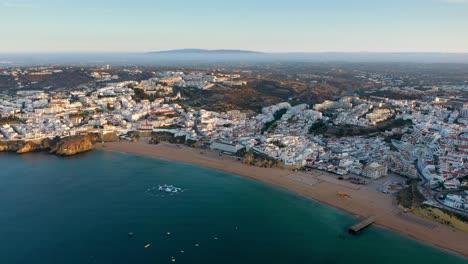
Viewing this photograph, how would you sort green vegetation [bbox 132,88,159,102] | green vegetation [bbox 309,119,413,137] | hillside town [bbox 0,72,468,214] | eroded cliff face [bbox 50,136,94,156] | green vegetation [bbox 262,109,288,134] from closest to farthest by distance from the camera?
hillside town [bbox 0,72,468,214]
eroded cliff face [bbox 50,136,94,156]
green vegetation [bbox 309,119,413,137]
green vegetation [bbox 262,109,288,134]
green vegetation [bbox 132,88,159,102]

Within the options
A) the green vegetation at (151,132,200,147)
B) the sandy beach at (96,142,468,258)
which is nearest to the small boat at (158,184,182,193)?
the sandy beach at (96,142,468,258)

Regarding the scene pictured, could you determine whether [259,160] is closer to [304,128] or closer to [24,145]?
[304,128]

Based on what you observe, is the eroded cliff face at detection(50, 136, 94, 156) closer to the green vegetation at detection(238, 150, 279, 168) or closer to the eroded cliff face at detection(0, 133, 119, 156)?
the eroded cliff face at detection(0, 133, 119, 156)

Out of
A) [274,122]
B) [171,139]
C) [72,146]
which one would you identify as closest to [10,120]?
[72,146]

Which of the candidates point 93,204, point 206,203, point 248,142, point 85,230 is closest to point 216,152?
point 248,142

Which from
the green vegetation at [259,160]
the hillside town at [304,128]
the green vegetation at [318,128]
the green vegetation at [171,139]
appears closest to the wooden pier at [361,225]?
the hillside town at [304,128]

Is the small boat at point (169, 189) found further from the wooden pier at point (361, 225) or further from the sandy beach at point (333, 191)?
the wooden pier at point (361, 225)
